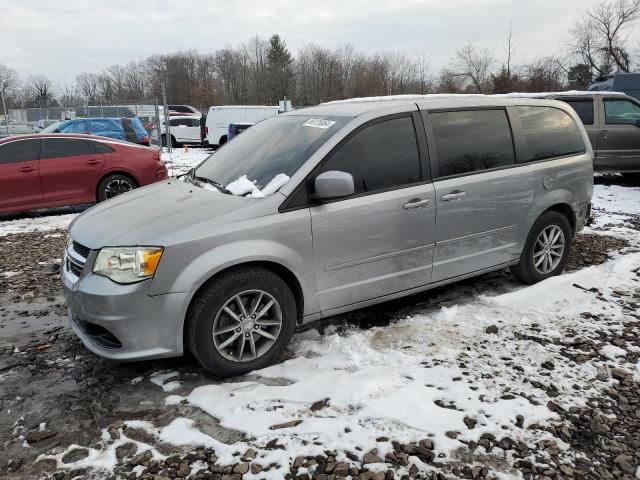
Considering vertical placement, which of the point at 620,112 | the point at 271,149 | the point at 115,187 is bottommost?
the point at 115,187

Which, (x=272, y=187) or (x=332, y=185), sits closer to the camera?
(x=332, y=185)

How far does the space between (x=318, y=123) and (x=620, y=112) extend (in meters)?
9.44

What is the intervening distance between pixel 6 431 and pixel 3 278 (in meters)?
3.20

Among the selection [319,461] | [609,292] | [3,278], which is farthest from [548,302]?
[3,278]

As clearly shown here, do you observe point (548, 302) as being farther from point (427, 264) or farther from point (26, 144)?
point (26, 144)

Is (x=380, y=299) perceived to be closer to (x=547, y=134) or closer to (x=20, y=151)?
(x=547, y=134)

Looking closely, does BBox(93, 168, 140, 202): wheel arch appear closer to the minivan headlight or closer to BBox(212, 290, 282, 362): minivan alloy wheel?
the minivan headlight

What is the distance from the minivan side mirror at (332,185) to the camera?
3.36 m

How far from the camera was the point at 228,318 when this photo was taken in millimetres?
3266

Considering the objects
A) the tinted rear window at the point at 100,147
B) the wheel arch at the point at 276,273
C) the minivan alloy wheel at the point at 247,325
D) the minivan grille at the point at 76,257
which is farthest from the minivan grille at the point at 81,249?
the tinted rear window at the point at 100,147

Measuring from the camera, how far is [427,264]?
4.07 meters

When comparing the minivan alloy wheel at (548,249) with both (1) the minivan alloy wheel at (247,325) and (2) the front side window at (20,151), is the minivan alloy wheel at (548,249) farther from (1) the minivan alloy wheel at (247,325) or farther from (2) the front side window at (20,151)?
(2) the front side window at (20,151)

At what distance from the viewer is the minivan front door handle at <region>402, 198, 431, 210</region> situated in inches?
150

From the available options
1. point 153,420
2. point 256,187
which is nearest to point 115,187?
point 256,187
